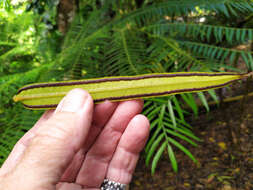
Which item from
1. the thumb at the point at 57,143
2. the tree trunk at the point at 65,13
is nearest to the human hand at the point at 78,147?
the thumb at the point at 57,143

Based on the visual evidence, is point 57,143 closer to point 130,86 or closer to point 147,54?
point 130,86

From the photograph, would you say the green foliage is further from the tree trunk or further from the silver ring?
the tree trunk

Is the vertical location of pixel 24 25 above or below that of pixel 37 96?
above

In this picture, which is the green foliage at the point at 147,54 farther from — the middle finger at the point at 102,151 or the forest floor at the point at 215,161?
the forest floor at the point at 215,161

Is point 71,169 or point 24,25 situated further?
point 24,25

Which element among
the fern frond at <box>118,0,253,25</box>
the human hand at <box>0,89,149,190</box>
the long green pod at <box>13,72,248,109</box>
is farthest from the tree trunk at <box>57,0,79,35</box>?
the long green pod at <box>13,72,248,109</box>

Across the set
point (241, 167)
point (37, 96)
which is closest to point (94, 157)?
point (37, 96)

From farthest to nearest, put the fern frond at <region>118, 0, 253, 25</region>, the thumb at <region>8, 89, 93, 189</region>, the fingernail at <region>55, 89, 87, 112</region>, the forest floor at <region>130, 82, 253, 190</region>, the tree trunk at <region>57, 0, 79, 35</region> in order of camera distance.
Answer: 1. the tree trunk at <region>57, 0, 79, 35</region>
2. the forest floor at <region>130, 82, 253, 190</region>
3. the fern frond at <region>118, 0, 253, 25</region>
4. the fingernail at <region>55, 89, 87, 112</region>
5. the thumb at <region>8, 89, 93, 189</region>

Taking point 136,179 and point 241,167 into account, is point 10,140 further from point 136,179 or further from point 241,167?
point 241,167
